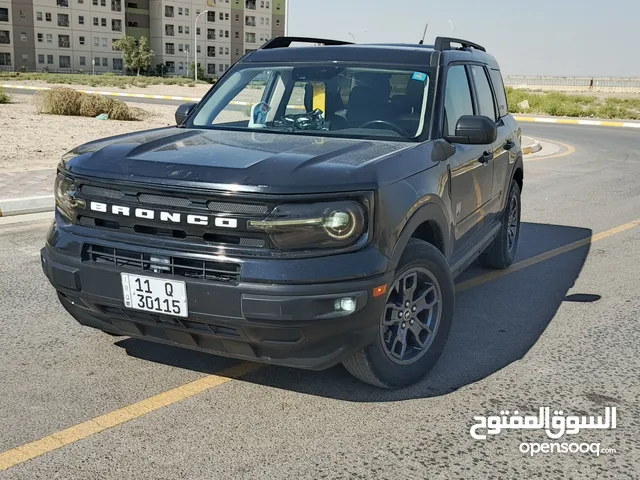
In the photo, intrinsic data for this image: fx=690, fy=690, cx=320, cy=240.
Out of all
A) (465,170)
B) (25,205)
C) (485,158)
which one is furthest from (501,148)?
(25,205)

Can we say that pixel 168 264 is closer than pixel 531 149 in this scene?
Yes

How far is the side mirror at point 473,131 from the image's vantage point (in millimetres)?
4160

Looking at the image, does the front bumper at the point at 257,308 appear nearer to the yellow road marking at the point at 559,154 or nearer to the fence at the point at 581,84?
the yellow road marking at the point at 559,154

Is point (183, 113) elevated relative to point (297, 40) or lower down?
lower down

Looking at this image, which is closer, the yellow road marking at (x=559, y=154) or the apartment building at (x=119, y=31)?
the yellow road marking at (x=559, y=154)

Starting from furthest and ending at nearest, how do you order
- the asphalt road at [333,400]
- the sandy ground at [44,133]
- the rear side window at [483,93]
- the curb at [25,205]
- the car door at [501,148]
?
the sandy ground at [44,133] → the curb at [25,205] → the car door at [501,148] → the rear side window at [483,93] → the asphalt road at [333,400]

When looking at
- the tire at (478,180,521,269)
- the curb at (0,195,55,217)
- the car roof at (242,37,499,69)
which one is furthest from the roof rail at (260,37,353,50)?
the curb at (0,195,55,217)

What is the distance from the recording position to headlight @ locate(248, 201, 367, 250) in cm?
312

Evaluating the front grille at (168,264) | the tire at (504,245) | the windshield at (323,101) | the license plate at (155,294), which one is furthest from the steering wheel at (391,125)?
the tire at (504,245)

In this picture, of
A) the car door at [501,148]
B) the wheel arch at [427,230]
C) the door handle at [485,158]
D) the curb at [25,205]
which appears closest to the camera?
the wheel arch at [427,230]

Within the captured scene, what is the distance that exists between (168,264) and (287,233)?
60 cm

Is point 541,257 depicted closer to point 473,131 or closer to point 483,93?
point 483,93

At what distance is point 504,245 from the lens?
20.5ft

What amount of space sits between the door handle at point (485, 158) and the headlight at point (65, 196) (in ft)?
9.00
